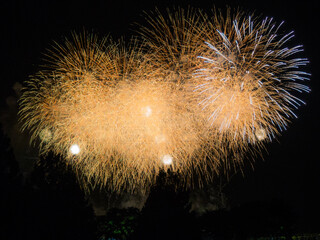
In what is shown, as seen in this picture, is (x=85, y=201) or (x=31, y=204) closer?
(x=31, y=204)

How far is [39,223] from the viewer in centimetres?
834

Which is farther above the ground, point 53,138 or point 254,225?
point 53,138

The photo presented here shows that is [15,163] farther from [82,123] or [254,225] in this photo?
[254,225]

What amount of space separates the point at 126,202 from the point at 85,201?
1194 inches

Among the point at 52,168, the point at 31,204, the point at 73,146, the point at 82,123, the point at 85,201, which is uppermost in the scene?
the point at 82,123

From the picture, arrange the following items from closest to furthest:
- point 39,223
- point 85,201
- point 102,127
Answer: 1. point 39,223
2. point 85,201
3. point 102,127

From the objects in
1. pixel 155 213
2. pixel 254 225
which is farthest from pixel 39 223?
pixel 254 225

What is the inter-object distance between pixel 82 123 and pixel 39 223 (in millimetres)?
8599

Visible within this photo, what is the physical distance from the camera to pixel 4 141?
342 inches

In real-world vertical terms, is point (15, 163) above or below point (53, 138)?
below

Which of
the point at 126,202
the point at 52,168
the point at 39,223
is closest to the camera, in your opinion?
the point at 39,223

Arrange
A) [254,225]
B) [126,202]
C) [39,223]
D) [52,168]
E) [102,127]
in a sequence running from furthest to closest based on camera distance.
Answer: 1. [126,202]
2. [254,225]
3. [102,127]
4. [52,168]
5. [39,223]

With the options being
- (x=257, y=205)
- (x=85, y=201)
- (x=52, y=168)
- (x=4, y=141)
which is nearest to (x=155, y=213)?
(x=85, y=201)

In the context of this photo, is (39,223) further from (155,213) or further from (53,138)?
(53,138)
